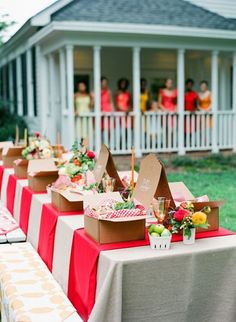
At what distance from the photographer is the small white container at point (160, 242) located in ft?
9.11

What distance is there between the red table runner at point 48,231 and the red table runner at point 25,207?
0.52 m

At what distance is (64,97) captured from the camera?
12.4 meters

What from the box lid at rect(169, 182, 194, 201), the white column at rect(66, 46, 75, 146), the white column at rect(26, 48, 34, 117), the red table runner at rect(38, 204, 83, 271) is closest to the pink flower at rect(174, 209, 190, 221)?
the box lid at rect(169, 182, 194, 201)

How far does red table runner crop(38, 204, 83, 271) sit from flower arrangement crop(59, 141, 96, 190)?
26 cm

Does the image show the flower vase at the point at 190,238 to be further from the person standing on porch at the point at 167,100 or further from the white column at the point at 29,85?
the white column at the point at 29,85

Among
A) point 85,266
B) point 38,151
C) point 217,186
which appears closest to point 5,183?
point 38,151

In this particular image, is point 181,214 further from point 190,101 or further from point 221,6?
point 221,6

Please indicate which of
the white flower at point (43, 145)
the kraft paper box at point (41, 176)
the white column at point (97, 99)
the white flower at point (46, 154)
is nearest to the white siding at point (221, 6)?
the white column at point (97, 99)

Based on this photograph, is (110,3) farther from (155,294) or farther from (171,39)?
(155,294)

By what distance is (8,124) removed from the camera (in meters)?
16.2

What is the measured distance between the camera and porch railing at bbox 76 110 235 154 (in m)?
12.2

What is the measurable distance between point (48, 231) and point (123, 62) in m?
12.7

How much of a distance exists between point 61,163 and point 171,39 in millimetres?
8771

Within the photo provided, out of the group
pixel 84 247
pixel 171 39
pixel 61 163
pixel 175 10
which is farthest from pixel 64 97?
pixel 84 247
